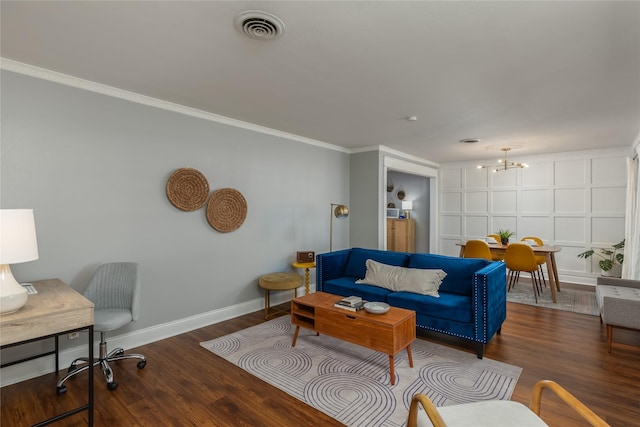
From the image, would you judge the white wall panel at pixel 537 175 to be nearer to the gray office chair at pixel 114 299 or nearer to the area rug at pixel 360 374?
the area rug at pixel 360 374

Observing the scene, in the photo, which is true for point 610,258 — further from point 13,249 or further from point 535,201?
point 13,249

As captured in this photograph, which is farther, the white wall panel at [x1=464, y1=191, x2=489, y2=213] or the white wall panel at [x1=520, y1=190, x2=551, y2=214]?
the white wall panel at [x1=464, y1=191, x2=489, y2=213]

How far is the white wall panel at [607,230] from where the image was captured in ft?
17.9

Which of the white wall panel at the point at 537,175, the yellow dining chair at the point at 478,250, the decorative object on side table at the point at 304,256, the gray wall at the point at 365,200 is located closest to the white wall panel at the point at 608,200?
the white wall panel at the point at 537,175

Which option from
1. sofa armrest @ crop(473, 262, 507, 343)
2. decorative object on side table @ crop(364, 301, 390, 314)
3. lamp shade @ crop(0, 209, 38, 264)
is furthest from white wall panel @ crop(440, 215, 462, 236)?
lamp shade @ crop(0, 209, 38, 264)

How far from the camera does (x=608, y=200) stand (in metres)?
5.53

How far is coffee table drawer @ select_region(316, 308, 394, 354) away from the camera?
2.52m

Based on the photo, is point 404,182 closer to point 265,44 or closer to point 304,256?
point 304,256

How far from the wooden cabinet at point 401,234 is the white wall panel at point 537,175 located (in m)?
2.44

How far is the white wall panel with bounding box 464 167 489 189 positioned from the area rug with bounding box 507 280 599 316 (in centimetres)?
238

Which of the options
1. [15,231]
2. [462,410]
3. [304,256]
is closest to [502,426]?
[462,410]

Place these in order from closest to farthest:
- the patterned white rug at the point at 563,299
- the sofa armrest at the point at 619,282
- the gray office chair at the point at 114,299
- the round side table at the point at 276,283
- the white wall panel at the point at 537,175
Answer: the gray office chair at the point at 114,299 < the sofa armrest at the point at 619,282 < the round side table at the point at 276,283 < the patterned white rug at the point at 563,299 < the white wall panel at the point at 537,175

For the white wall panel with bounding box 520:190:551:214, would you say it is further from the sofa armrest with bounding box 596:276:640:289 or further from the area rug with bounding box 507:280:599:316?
the sofa armrest with bounding box 596:276:640:289

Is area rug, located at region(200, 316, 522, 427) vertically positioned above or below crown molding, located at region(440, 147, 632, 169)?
below
